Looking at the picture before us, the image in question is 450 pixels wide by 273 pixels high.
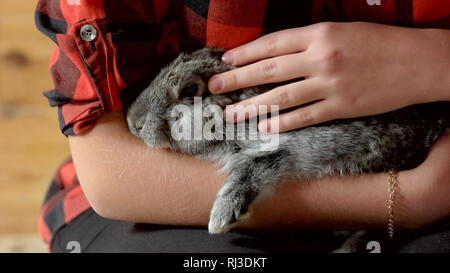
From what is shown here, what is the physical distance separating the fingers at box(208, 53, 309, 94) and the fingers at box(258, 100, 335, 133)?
0.21 ft

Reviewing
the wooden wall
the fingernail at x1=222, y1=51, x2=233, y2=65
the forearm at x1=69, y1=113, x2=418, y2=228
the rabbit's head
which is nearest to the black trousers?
the forearm at x1=69, y1=113, x2=418, y2=228

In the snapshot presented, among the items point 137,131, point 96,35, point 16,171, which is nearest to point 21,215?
point 16,171

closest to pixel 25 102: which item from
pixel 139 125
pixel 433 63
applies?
pixel 139 125

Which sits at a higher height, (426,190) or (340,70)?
(340,70)

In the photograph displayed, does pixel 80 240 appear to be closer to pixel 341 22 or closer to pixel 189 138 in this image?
pixel 189 138

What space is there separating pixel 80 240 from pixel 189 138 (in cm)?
35

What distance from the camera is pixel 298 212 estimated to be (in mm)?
867

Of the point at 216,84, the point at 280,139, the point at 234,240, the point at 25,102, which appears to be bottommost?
the point at 234,240

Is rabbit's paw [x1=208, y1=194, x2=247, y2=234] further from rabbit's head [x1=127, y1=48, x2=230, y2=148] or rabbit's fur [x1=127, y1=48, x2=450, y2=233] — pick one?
rabbit's head [x1=127, y1=48, x2=230, y2=148]

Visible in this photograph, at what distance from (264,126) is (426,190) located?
0.32 m

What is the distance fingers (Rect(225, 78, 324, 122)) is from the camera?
814mm

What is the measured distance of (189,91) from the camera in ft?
2.75

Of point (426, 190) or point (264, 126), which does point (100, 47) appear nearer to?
point (264, 126)

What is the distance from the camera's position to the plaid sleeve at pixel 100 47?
78 centimetres
